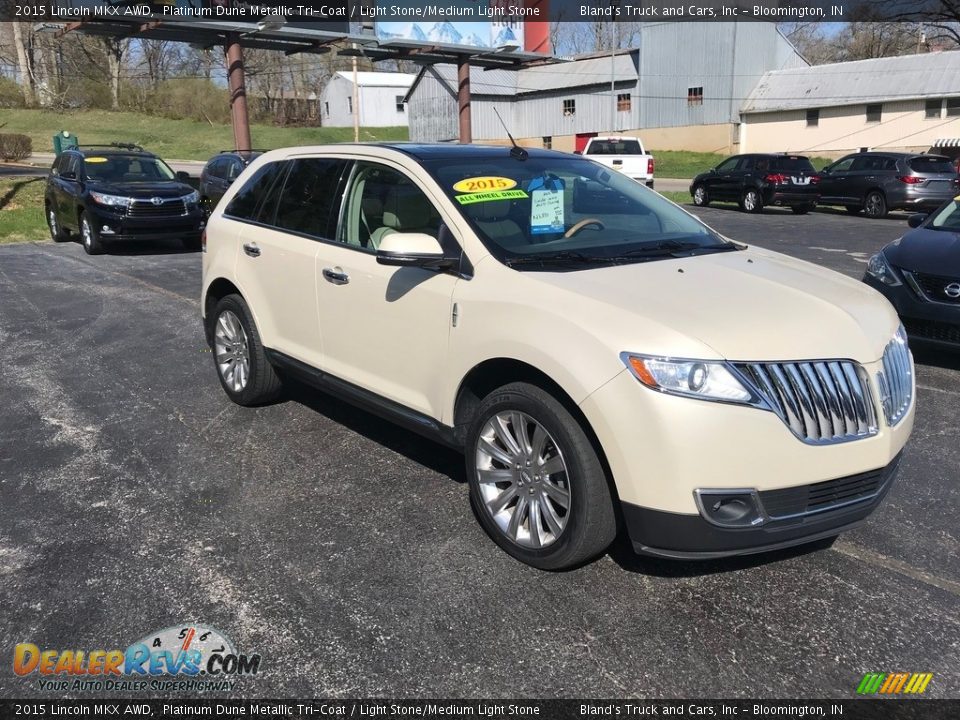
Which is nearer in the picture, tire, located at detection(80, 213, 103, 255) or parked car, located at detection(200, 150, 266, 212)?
tire, located at detection(80, 213, 103, 255)

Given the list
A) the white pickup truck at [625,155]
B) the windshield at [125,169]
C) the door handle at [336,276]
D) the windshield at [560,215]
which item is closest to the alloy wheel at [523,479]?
the windshield at [560,215]

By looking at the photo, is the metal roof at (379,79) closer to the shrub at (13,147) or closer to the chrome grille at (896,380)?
the shrub at (13,147)

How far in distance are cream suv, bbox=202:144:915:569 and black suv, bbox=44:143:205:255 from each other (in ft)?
31.0

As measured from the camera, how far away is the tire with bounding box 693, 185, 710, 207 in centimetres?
2412

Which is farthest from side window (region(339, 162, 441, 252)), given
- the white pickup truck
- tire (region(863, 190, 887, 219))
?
the white pickup truck

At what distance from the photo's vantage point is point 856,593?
10.7 ft

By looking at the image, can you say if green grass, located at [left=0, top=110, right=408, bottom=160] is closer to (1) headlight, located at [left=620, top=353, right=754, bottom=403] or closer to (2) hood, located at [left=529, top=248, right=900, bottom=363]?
(2) hood, located at [left=529, top=248, right=900, bottom=363]

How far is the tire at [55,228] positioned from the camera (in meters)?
15.3

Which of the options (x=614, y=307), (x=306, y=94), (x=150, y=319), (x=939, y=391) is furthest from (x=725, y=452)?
(x=306, y=94)

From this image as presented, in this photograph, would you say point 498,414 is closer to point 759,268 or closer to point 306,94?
point 759,268

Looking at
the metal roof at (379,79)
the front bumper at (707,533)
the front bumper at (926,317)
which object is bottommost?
the front bumper at (707,533)

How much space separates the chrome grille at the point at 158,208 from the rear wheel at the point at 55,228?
288 centimetres

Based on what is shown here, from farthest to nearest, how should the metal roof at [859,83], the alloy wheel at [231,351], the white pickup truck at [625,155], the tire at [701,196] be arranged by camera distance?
the metal roof at [859,83] → the white pickup truck at [625,155] → the tire at [701,196] → the alloy wheel at [231,351]

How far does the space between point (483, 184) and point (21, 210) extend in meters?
18.3
